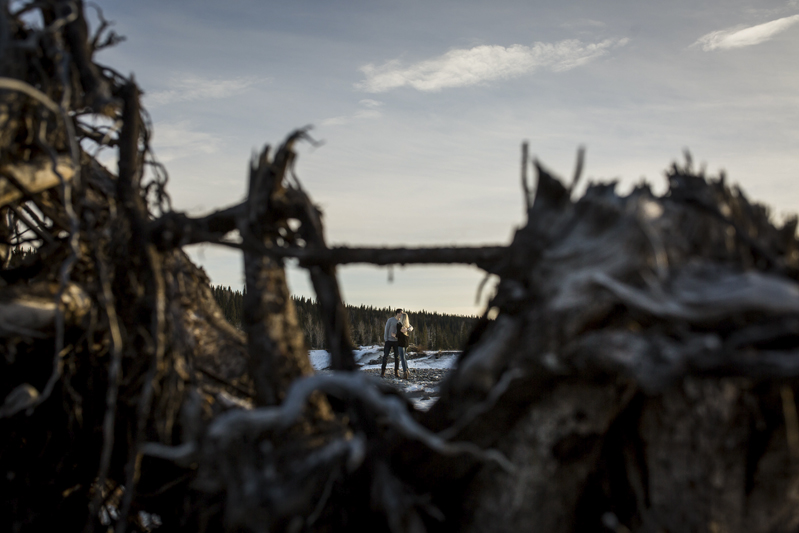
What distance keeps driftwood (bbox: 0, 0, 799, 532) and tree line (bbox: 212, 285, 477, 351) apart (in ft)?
55.0

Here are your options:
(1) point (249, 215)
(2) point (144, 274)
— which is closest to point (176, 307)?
(2) point (144, 274)

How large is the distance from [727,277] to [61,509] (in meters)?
3.08

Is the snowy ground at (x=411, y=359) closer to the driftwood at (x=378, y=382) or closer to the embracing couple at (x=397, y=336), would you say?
the embracing couple at (x=397, y=336)

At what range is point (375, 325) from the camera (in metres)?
23.7

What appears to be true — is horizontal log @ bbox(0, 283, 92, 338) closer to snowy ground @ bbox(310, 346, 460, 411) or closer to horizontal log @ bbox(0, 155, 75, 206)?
horizontal log @ bbox(0, 155, 75, 206)

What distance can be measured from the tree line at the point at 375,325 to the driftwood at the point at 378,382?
16761mm

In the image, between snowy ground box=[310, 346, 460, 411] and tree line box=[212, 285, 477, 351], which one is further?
tree line box=[212, 285, 477, 351]

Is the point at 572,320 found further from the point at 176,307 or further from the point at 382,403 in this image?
the point at 176,307

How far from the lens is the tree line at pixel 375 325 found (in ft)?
67.5

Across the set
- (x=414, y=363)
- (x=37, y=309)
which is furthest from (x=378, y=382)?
(x=414, y=363)

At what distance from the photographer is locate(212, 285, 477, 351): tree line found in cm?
2058

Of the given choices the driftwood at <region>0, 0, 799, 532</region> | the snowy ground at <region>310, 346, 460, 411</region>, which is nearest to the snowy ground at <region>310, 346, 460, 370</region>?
the snowy ground at <region>310, 346, 460, 411</region>

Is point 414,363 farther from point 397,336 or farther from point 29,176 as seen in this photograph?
point 29,176

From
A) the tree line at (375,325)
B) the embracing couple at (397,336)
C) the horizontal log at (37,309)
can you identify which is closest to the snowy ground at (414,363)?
the embracing couple at (397,336)
